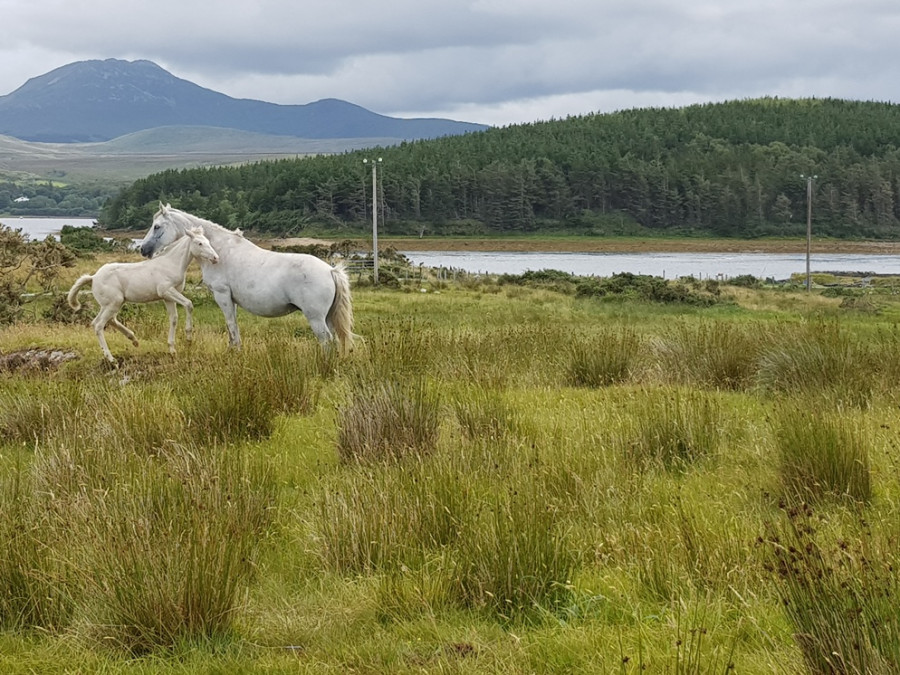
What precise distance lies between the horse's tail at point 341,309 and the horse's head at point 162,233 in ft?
8.27

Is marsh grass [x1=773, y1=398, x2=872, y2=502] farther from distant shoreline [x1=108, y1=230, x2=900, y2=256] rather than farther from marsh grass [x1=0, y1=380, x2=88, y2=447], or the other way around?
distant shoreline [x1=108, y1=230, x2=900, y2=256]

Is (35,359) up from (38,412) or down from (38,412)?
down

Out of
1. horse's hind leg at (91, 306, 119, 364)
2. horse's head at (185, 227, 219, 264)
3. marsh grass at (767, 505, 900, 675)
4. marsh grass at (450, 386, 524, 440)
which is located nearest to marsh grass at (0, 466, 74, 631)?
marsh grass at (767, 505, 900, 675)

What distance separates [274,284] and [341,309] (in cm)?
101

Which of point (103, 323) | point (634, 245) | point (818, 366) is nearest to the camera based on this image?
point (818, 366)

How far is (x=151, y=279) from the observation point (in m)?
12.8

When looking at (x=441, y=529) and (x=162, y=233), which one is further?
(x=162, y=233)

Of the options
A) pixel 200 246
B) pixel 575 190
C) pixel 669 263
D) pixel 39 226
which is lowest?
pixel 669 263

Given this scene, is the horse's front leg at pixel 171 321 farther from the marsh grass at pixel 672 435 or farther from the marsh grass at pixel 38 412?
the marsh grass at pixel 672 435

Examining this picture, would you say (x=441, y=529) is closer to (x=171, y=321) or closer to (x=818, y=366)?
(x=818, y=366)

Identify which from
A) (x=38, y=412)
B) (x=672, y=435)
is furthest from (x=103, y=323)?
(x=672, y=435)

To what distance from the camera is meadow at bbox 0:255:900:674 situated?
12.2 feet

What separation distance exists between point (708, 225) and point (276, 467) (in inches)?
4618

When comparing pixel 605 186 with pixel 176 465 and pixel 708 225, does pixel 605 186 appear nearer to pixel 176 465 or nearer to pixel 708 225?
pixel 708 225
